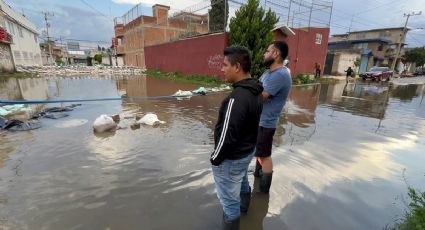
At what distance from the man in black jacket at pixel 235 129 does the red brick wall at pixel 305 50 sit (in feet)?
61.8

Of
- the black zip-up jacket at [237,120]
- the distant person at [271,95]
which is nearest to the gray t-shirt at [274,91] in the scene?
the distant person at [271,95]

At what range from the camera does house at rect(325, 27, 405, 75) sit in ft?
98.9

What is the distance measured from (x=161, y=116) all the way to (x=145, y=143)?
2.45 metres

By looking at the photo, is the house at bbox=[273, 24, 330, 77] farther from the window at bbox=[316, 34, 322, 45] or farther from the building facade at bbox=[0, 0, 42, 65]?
the building facade at bbox=[0, 0, 42, 65]

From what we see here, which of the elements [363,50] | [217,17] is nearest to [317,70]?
[217,17]

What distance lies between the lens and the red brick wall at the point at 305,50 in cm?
2023

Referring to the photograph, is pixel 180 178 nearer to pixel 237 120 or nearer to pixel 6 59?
pixel 237 120

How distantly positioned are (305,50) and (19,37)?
3174 centimetres

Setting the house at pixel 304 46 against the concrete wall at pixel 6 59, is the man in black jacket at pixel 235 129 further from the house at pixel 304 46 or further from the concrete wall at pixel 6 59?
the concrete wall at pixel 6 59

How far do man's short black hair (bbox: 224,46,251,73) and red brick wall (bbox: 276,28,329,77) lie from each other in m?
18.8

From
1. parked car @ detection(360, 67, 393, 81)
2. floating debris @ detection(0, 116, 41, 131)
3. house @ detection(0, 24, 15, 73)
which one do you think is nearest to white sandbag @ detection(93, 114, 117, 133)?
floating debris @ detection(0, 116, 41, 131)

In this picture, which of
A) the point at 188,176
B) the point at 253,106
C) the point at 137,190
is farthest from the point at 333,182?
the point at 137,190

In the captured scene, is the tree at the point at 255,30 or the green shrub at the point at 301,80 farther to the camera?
the green shrub at the point at 301,80

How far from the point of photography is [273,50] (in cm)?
266
